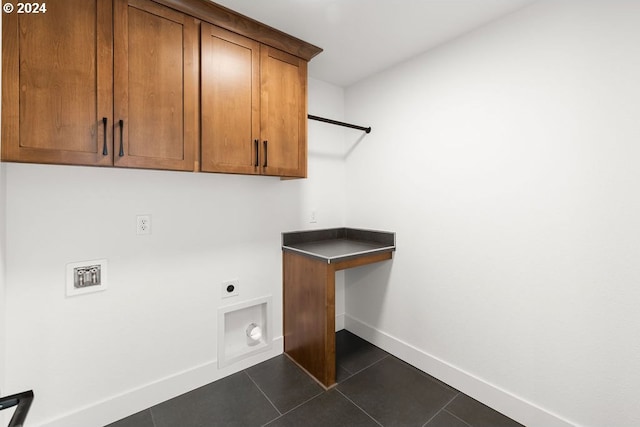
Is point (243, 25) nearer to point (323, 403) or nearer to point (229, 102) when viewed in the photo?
point (229, 102)

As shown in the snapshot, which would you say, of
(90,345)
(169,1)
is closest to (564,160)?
(169,1)

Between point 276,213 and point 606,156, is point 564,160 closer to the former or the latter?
point 606,156

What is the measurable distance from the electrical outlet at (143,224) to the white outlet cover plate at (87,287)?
238 mm

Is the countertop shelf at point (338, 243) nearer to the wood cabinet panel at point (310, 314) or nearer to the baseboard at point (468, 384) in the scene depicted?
the wood cabinet panel at point (310, 314)

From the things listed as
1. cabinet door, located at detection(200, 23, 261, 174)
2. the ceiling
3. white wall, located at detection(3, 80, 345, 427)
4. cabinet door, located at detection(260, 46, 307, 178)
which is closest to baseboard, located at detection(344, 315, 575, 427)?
white wall, located at detection(3, 80, 345, 427)

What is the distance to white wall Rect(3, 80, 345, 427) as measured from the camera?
1.40 meters

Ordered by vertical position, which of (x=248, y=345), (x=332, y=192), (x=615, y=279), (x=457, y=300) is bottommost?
(x=248, y=345)

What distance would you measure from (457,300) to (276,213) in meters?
1.50

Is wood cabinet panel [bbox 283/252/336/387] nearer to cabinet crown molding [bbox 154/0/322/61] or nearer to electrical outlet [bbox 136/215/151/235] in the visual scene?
electrical outlet [bbox 136/215/151/235]

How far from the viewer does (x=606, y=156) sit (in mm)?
1336

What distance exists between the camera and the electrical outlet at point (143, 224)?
1.68 metres

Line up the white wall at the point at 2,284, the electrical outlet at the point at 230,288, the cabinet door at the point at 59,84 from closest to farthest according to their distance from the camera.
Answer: the cabinet door at the point at 59,84, the white wall at the point at 2,284, the electrical outlet at the point at 230,288

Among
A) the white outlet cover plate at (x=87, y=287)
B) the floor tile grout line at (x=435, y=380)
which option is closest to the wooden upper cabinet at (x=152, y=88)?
the white outlet cover plate at (x=87, y=287)

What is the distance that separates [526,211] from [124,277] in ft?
7.81
